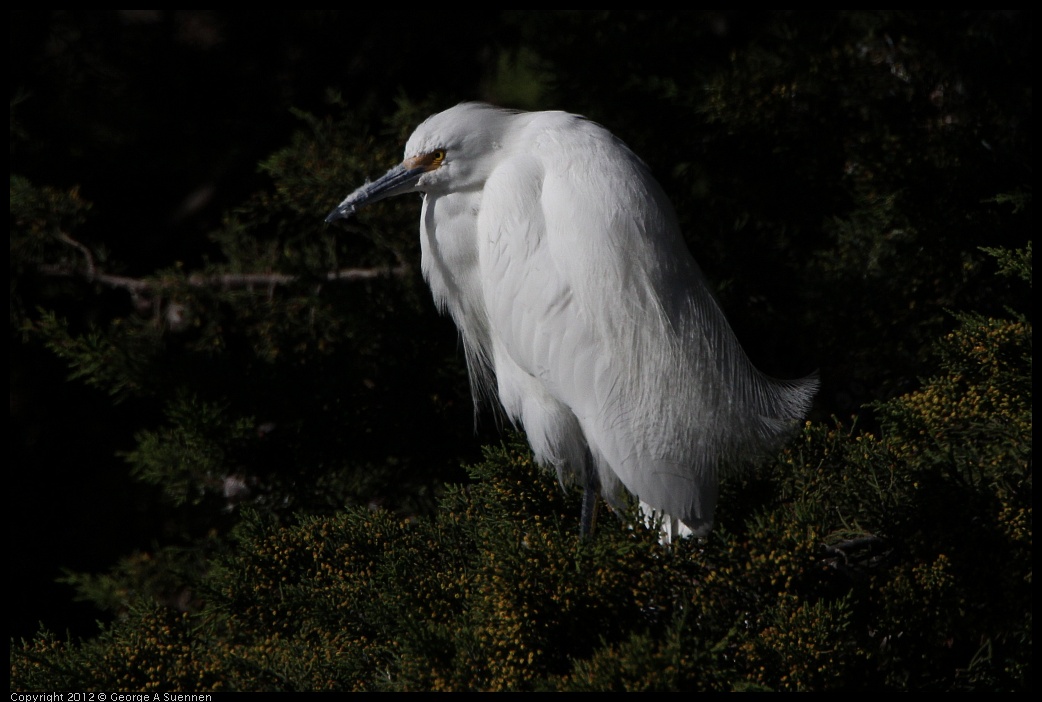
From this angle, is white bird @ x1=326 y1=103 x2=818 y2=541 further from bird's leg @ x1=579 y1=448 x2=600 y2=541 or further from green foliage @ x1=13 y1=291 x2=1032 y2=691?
green foliage @ x1=13 y1=291 x2=1032 y2=691

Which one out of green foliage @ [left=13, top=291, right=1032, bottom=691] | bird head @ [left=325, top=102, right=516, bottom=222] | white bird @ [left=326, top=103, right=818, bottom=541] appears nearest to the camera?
green foliage @ [left=13, top=291, right=1032, bottom=691]

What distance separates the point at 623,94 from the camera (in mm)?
2650

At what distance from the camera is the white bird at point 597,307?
1659mm

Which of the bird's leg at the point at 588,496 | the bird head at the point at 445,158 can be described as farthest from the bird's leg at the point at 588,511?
the bird head at the point at 445,158

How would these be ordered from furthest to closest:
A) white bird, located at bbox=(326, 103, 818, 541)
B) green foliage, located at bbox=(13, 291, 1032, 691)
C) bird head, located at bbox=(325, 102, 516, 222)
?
bird head, located at bbox=(325, 102, 516, 222)
white bird, located at bbox=(326, 103, 818, 541)
green foliage, located at bbox=(13, 291, 1032, 691)

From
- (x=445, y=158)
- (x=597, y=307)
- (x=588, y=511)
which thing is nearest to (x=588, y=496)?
(x=588, y=511)

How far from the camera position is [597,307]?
1.67m

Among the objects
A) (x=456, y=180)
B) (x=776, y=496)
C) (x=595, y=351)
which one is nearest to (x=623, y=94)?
(x=456, y=180)

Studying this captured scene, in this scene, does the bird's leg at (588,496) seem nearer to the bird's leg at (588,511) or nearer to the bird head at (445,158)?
the bird's leg at (588,511)

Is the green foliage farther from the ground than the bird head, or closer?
closer

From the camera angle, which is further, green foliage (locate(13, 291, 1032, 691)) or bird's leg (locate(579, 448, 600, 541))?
bird's leg (locate(579, 448, 600, 541))

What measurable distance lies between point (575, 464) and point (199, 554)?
129cm

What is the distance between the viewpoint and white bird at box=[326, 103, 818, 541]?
5.44 ft

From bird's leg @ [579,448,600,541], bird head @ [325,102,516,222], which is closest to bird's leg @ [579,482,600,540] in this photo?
bird's leg @ [579,448,600,541]
